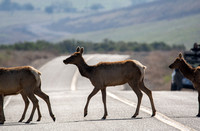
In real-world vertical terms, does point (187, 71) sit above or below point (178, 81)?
above

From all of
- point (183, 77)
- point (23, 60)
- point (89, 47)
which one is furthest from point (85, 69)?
point (89, 47)

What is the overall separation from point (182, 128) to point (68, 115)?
426 cm

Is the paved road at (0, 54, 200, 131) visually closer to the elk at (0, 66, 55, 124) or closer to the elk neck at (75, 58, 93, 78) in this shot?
the elk at (0, 66, 55, 124)

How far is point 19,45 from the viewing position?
89.3 metres

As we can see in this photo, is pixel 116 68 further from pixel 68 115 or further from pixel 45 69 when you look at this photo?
pixel 45 69

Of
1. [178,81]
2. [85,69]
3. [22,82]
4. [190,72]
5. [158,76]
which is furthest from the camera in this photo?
[158,76]

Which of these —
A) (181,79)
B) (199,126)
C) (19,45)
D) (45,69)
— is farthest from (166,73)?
(19,45)

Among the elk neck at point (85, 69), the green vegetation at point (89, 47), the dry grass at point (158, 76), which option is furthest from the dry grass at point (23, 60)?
the elk neck at point (85, 69)

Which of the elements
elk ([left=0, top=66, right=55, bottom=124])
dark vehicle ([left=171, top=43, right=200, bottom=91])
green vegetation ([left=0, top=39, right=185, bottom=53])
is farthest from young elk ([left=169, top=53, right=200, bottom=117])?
green vegetation ([left=0, top=39, right=185, bottom=53])

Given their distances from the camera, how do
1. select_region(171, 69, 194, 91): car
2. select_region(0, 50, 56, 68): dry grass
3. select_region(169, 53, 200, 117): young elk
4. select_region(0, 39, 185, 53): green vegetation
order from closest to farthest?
select_region(169, 53, 200, 117): young elk, select_region(171, 69, 194, 91): car, select_region(0, 50, 56, 68): dry grass, select_region(0, 39, 185, 53): green vegetation

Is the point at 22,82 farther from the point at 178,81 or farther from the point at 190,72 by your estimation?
the point at 178,81

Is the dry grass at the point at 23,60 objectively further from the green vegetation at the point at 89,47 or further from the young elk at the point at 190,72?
the young elk at the point at 190,72

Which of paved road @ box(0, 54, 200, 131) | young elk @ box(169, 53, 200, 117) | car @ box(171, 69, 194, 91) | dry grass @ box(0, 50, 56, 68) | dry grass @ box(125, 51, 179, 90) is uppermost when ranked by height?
young elk @ box(169, 53, 200, 117)

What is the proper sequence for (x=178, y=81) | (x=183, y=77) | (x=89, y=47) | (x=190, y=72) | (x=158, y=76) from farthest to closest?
(x=89, y=47) < (x=158, y=76) < (x=178, y=81) < (x=183, y=77) < (x=190, y=72)
